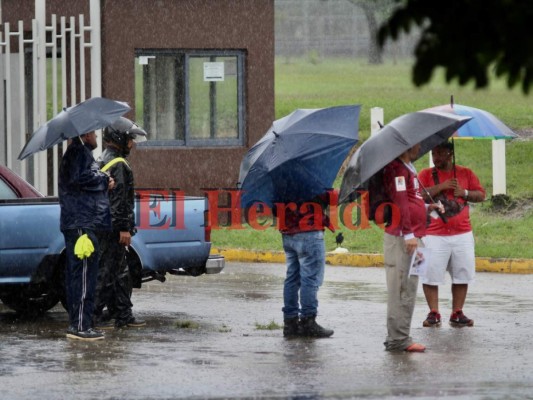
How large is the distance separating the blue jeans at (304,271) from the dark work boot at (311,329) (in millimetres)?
48

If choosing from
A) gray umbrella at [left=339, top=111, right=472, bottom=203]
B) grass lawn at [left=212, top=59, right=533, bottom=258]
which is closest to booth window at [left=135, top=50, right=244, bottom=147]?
grass lawn at [left=212, top=59, right=533, bottom=258]

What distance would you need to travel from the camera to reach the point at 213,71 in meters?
21.9

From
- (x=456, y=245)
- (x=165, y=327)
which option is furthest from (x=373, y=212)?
(x=165, y=327)

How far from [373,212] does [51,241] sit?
3376 mm

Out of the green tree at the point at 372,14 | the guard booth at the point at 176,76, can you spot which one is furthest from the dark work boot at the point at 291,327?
the green tree at the point at 372,14

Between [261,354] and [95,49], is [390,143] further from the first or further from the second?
[95,49]

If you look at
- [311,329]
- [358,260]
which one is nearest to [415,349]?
[311,329]

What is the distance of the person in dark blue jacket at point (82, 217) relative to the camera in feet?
37.9

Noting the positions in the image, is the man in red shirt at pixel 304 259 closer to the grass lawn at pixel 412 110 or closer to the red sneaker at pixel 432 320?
the red sneaker at pixel 432 320

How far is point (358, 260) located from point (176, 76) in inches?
210

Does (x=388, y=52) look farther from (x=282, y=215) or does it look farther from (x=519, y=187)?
(x=282, y=215)

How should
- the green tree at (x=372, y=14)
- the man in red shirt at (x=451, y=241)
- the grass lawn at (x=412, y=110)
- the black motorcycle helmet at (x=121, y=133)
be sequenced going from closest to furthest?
the black motorcycle helmet at (x=121, y=133)
the man in red shirt at (x=451, y=241)
the grass lawn at (x=412, y=110)
the green tree at (x=372, y=14)

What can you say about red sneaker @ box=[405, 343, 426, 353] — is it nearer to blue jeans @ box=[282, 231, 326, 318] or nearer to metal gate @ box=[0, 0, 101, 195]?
blue jeans @ box=[282, 231, 326, 318]

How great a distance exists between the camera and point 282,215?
11.6 m
